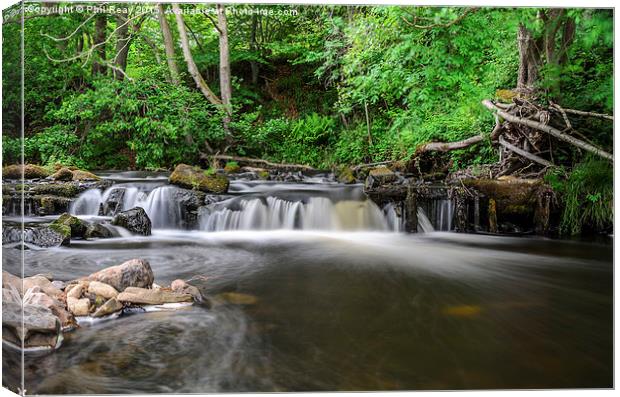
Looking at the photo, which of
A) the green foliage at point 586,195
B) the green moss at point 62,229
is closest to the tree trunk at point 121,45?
the green moss at point 62,229

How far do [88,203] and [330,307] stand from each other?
1.51 meters

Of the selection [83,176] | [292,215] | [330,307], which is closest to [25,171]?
[83,176]

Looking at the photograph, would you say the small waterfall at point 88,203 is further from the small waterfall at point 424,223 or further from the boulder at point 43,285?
the small waterfall at point 424,223

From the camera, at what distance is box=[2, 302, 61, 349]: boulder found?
240 centimetres

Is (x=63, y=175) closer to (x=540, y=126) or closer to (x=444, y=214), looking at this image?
(x=444, y=214)

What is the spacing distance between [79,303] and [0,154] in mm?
802

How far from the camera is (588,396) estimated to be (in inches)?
99.0

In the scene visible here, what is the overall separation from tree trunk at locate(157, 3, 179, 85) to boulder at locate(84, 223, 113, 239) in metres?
0.98

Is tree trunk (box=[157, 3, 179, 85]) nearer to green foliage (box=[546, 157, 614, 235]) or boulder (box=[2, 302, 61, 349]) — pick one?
boulder (box=[2, 302, 61, 349])

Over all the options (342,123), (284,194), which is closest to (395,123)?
(342,123)

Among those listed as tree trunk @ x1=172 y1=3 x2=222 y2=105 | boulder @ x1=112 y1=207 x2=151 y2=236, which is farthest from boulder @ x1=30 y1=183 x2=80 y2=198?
tree trunk @ x1=172 y1=3 x2=222 y2=105

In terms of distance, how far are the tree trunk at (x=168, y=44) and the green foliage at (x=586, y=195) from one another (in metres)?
2.26

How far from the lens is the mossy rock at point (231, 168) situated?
125 inches

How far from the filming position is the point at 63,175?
2.88 m
